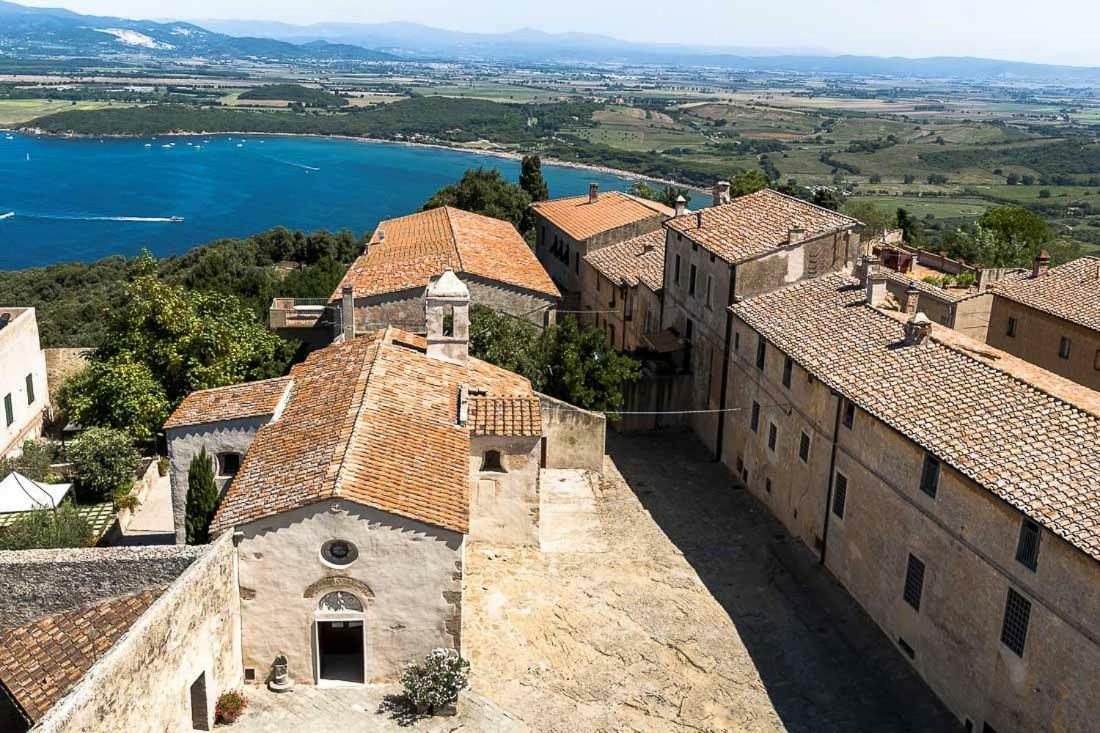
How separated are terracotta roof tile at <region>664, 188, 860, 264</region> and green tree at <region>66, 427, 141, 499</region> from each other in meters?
18.7

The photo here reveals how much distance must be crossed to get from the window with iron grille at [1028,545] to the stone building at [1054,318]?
55.0ft

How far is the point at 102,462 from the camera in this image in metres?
29.9

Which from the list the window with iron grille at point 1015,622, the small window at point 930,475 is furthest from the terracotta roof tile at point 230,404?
the window with iron grille at point 1015,622

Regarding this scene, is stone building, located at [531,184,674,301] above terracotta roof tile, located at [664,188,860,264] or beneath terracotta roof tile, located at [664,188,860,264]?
beneath

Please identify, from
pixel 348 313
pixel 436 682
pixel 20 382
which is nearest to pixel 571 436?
pixel 348 313

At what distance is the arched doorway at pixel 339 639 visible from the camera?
754 inches

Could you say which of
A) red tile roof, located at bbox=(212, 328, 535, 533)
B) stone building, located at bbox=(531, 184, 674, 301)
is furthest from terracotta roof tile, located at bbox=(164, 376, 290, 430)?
stone building, located at bbox=(531, 184, 674, 301)

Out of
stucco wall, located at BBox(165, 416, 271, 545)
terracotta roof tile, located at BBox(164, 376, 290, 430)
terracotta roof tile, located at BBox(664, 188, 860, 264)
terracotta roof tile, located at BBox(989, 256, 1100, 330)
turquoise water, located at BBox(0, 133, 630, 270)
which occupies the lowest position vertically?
turquoise water, located at BBox(0, 133, 630, 270)

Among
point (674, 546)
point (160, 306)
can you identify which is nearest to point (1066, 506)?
point (674, 546)

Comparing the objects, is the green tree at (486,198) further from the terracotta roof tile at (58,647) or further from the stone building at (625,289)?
the terracotta roof tile at (58,647)

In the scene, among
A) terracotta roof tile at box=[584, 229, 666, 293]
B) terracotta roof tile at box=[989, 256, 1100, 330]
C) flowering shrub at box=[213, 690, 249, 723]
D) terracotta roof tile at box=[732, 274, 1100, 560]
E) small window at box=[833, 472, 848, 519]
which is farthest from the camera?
terracotta roof tile at box=[584, 229, 666, 293]

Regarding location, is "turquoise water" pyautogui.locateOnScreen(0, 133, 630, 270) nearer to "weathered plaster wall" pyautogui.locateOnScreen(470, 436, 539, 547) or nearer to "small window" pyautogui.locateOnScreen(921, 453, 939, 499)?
"weathered plaster wall" pyautogui.locateOnScreen(470, 436, 539, 547)

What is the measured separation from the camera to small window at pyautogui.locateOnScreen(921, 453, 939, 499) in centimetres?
2022

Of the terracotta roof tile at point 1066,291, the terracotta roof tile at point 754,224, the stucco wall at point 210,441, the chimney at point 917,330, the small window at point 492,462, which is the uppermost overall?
the terracotta roof tile at point 754,224
